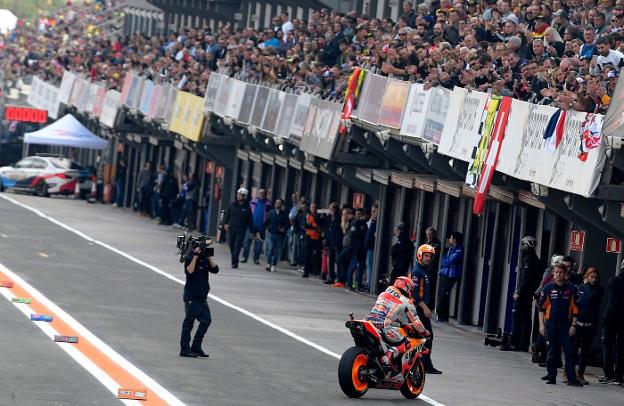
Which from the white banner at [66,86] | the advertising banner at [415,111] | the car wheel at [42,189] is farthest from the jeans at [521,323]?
the white banner at [66,86]

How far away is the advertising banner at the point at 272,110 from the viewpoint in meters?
36.2

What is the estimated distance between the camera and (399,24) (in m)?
32.0

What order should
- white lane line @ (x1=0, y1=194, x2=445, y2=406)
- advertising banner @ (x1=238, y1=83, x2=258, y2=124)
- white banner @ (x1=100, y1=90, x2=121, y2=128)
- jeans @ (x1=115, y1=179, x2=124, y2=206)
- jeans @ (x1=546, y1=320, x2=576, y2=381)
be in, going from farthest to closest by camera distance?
jeans @ (x1=115, y1=179, x2=124, y2=206), white banner @ (x1=100, y1=90, x2=121, y2=128), advertising banner @ (x1=238, y1=83, x2=258, y2=124), white lane line @ (x1=0, y1=194, x2=445, y2=406), jeans @ (x1=546, y1=320, x2=576, y2=381)

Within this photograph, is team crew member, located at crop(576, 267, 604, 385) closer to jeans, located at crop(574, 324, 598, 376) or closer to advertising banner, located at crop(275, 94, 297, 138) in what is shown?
jeans, located at crop(574, 324, 598, 376)

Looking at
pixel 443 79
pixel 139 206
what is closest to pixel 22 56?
pixel 139 206

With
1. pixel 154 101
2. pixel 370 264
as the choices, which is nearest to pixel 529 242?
pixel 370 264

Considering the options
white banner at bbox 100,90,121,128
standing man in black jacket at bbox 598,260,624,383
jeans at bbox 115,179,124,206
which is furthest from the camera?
jeans at bbox 115,179,124,206

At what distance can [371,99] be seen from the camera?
29.7 meters

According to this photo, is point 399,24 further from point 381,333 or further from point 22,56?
point 22,56

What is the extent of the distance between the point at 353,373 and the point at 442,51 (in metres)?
11.1

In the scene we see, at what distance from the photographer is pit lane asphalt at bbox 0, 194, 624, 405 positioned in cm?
1678

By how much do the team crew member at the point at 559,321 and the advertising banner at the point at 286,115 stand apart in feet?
52.1

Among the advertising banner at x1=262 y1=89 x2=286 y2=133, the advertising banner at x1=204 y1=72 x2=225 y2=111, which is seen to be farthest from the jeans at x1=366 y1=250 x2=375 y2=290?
the advertising banner at x1=204 y1=72 x2=225 y2=111

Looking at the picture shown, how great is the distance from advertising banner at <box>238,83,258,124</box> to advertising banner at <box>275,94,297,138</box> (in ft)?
7.14
